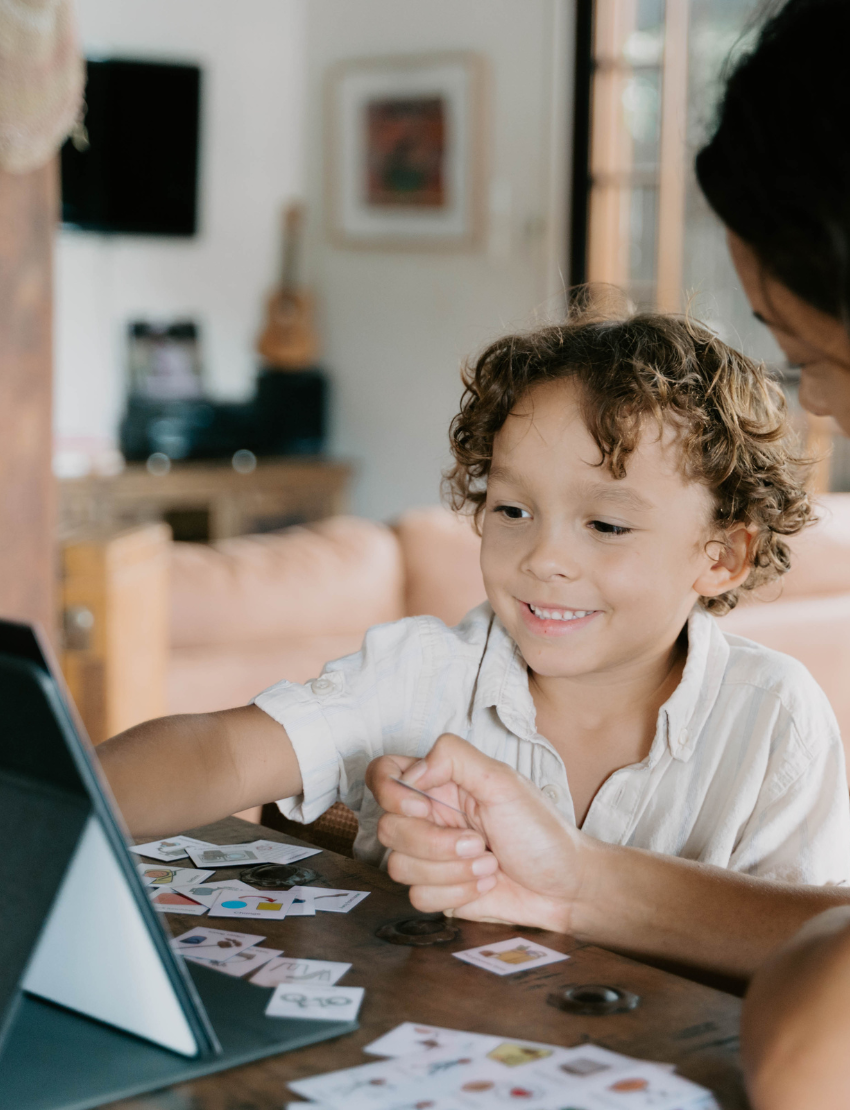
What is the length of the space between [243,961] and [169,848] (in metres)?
0.26

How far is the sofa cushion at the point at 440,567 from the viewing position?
2811mm

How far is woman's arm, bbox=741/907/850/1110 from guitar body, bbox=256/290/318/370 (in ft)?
20.7

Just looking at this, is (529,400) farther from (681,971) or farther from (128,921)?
(128,921)

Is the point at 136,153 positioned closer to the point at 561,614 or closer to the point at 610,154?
the point at 610,154

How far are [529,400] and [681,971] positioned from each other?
56 centimetres

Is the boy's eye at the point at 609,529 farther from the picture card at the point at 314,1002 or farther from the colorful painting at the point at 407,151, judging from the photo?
the colorful painting at the point at 407,151

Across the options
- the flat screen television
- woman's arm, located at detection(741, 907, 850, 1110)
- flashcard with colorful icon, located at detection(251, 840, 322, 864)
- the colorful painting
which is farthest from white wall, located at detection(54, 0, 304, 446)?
woman's arm, located at detection(741, 907, 850, 1110)

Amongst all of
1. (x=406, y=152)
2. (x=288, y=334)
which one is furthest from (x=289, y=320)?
(x=406, y=152)

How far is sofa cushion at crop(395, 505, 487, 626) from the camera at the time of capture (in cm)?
281

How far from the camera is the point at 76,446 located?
6180 millimetres

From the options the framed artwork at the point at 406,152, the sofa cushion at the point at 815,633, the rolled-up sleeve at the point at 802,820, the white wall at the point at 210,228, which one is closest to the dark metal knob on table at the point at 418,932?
the rolled-up sleeve at the point at 802,820

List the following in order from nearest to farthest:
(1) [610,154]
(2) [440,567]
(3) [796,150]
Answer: (3) [796,150], (2) [440,567], (1) [610,154]

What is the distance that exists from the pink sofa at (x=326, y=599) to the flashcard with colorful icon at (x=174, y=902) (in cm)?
166

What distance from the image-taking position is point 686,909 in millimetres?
950
